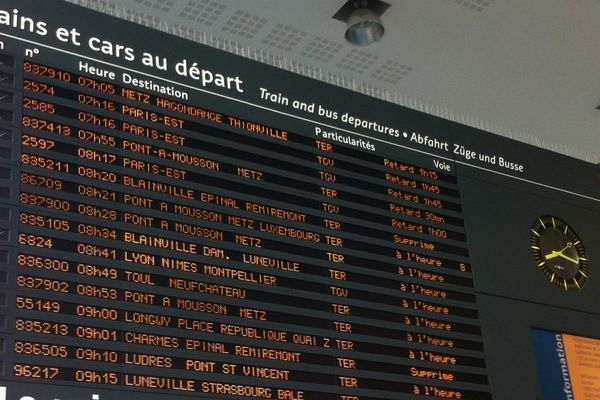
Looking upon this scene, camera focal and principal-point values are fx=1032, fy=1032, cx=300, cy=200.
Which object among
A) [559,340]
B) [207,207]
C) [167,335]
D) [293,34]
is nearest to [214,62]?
[207,207]

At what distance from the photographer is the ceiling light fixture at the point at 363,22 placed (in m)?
6.03

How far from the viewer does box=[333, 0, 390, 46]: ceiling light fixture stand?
6031 mm

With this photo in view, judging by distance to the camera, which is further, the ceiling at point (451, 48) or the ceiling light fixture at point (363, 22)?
the ceiling at point (451, 48)

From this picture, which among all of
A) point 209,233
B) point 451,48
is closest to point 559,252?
point 451,48

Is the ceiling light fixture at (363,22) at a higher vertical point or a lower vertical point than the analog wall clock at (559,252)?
higher

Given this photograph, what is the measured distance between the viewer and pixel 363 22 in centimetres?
603

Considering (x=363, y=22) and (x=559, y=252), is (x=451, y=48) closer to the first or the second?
(x=363, y=22)

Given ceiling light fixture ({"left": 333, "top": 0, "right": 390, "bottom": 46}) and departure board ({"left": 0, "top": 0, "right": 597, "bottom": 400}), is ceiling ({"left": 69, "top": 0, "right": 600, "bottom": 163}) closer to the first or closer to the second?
ceiling light fixture ({"left": 333, "top": 0, "right": 390, "bottom": 46})

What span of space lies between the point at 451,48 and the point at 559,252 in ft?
5.64

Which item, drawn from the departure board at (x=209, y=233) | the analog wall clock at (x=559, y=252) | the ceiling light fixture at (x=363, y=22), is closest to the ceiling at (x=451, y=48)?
the ceiling light fixture at (x=363, y=22)

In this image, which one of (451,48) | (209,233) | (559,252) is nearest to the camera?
(209,233)

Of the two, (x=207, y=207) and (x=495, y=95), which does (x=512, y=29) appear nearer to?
(x=495, y=95)

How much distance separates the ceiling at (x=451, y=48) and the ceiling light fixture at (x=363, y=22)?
3.0 inches

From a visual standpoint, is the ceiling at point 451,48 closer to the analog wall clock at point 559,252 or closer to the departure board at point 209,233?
the analog wall clock at point 559,252
